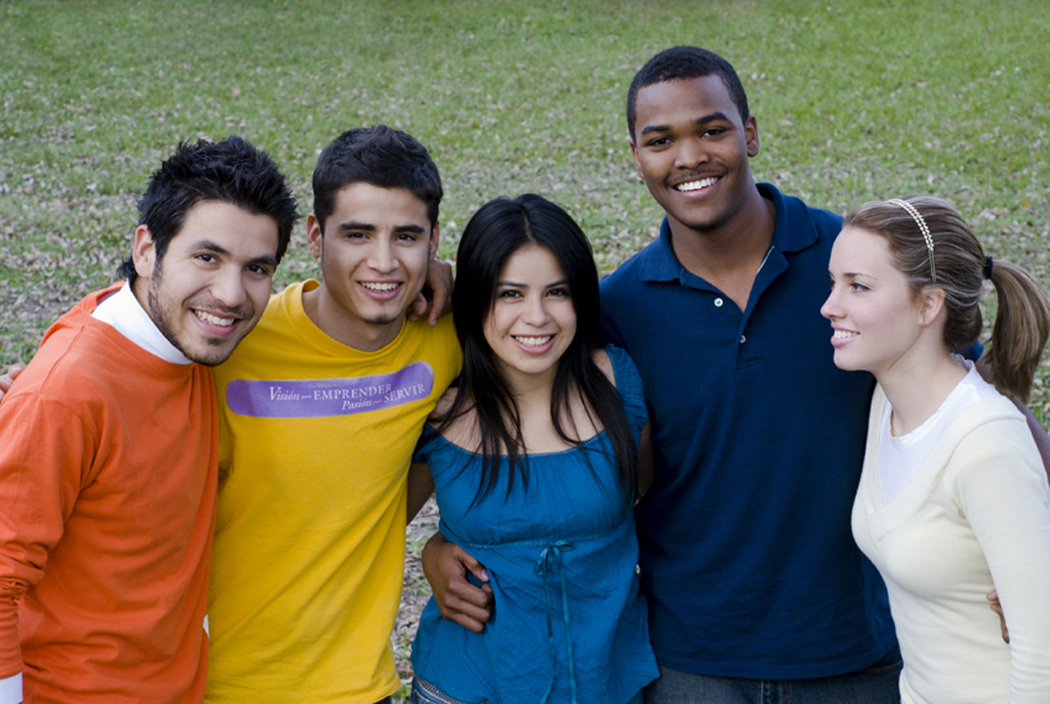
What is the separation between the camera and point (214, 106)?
18.7 meters

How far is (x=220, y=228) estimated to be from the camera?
275cm

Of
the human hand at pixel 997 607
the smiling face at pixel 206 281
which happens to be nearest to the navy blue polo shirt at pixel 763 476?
the human hand at pixel 997 607

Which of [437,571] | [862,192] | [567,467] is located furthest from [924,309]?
[862,192]

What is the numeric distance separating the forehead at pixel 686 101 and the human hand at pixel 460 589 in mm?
1738

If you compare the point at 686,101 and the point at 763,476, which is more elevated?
the point at 686,101

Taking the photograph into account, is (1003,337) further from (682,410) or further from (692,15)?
(692,15)

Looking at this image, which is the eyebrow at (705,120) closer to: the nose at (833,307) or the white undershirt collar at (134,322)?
the nose at (833,307)

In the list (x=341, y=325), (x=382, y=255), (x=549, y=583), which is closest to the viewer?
(x=549, y=583)

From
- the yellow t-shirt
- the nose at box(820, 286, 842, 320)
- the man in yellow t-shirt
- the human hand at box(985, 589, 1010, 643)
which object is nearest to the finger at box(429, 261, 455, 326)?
the man in yellow t-shirt

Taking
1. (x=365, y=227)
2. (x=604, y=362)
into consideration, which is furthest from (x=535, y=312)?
(x=365, y=227)

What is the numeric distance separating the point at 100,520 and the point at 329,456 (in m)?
0.77

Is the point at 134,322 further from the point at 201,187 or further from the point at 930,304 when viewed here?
the point at 930,304

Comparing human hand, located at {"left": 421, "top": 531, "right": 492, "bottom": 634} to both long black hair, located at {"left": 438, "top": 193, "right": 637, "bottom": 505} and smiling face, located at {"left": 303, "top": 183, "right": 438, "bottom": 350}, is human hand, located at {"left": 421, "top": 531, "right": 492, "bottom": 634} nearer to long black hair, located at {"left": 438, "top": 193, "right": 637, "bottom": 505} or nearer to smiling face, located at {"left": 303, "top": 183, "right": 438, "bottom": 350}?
long black hair, located at {"left": 438, "top": 193, "right": 637, "bottom": 505}

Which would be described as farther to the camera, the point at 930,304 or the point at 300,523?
the point at 300,523
